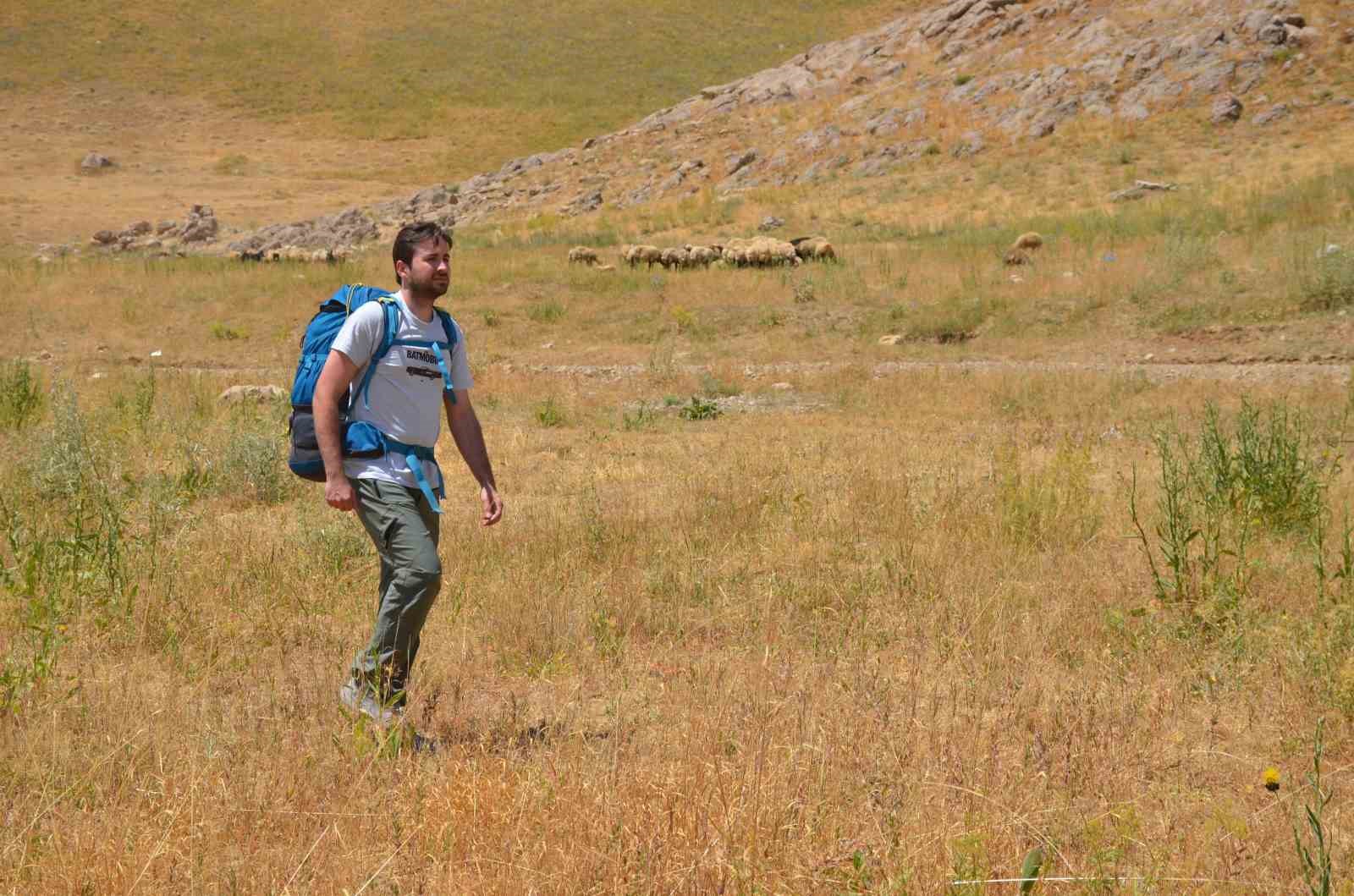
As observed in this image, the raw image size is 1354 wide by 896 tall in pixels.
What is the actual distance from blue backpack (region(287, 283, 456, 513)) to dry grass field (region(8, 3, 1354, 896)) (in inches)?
33.9

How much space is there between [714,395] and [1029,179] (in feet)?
48.4

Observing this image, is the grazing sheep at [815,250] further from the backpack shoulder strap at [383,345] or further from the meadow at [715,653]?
the backpack shoulder strap at [383,345]

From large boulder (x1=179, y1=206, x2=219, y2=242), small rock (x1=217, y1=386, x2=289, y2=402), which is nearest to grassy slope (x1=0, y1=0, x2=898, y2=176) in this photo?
large boulder (x1=179, y1=206, x2=219, y2=242)

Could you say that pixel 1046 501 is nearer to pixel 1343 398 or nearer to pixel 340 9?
pixel 1343 398

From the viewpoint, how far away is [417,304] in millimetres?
3996

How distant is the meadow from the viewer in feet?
9.91

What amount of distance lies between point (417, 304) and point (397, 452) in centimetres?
52

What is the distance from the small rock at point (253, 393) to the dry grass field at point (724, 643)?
46 cm

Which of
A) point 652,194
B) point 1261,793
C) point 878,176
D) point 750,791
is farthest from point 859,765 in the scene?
point 652,194

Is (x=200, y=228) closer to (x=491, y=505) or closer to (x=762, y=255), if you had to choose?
(x=762, y=255)

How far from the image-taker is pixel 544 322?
18031 millimetres

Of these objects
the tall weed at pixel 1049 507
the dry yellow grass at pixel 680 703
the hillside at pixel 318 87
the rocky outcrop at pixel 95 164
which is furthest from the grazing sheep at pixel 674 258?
the rocky outcrop at pixel 95 164

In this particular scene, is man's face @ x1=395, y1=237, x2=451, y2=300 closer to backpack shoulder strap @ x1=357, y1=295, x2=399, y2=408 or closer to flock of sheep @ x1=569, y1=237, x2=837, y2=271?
backpack shoulder strap @ x1=357, y1=295, x2=399, y2=408

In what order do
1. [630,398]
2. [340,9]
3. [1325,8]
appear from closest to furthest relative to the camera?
[630,398] < [1325,8] < [340,9]
